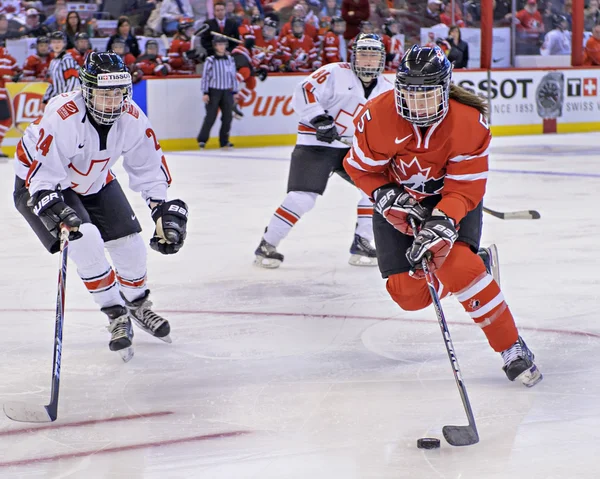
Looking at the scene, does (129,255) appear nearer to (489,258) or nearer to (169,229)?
(169,229)

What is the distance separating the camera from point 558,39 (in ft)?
42.9

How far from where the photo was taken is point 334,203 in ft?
22.2

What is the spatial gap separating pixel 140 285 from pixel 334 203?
3.42 metres

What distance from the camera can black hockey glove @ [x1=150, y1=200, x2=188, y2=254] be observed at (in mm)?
3129

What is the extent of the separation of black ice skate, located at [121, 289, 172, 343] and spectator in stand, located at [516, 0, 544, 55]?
10.1 m

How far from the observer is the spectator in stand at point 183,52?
35.3ft

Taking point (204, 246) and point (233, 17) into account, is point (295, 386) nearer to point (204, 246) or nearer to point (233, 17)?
point (204, 246)

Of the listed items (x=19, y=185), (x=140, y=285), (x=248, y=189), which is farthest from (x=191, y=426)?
(x=248, y=189)

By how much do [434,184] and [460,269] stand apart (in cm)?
33

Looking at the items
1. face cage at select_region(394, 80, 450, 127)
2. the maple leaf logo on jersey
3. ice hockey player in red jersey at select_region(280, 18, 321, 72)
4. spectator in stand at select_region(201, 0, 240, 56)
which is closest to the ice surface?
the maple leaf logo on jersey

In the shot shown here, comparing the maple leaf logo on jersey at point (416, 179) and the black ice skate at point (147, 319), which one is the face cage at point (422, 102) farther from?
the black ice skate at point (147, 319)

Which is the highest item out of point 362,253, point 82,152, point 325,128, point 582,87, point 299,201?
point 82,152

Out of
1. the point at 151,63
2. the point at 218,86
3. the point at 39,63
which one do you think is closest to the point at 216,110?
the point at 218,86

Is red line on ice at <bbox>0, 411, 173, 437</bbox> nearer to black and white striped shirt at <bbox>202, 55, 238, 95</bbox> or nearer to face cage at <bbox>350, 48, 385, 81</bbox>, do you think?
face cage at <bbox>350, 48, 385, 81</bbox>
